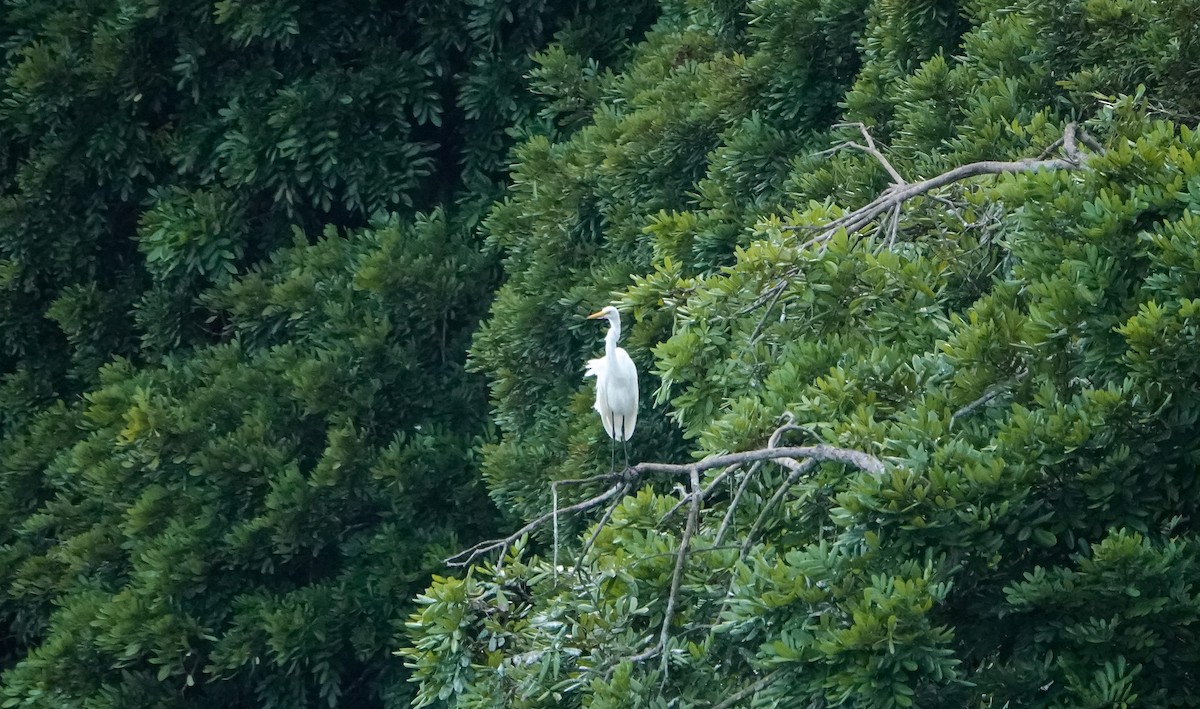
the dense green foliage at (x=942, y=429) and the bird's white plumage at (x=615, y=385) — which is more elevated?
the dense green foliage at (x=942, y=429)

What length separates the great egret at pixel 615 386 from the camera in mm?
5566

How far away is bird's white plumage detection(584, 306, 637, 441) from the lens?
219 inches

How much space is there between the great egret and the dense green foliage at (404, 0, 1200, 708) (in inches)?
20.8

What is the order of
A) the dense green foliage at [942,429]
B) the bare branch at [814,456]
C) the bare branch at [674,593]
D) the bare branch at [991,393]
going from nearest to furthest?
1. the dense green foliage at [942,429]
2. the bare branch at [814,456]
3. the bare branch at [674,593]
4. the bare branch at [991,393]

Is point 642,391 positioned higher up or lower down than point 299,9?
lower down

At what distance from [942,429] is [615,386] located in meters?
2.35

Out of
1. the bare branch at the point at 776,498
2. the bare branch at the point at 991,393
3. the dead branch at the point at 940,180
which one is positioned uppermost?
the dead branch at the point at 940,180

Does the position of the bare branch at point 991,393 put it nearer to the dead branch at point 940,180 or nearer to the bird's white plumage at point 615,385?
the dead branch at point 940,180

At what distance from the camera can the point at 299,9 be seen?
8008 mm

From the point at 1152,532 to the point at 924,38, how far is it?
321cm

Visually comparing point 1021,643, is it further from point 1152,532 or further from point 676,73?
point 676,73

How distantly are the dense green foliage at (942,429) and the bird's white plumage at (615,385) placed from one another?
0.53 m

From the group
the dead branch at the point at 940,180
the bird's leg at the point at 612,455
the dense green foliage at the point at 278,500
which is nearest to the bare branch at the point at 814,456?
the dead branch at the point at 940,180

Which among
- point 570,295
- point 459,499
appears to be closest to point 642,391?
point 570,295
